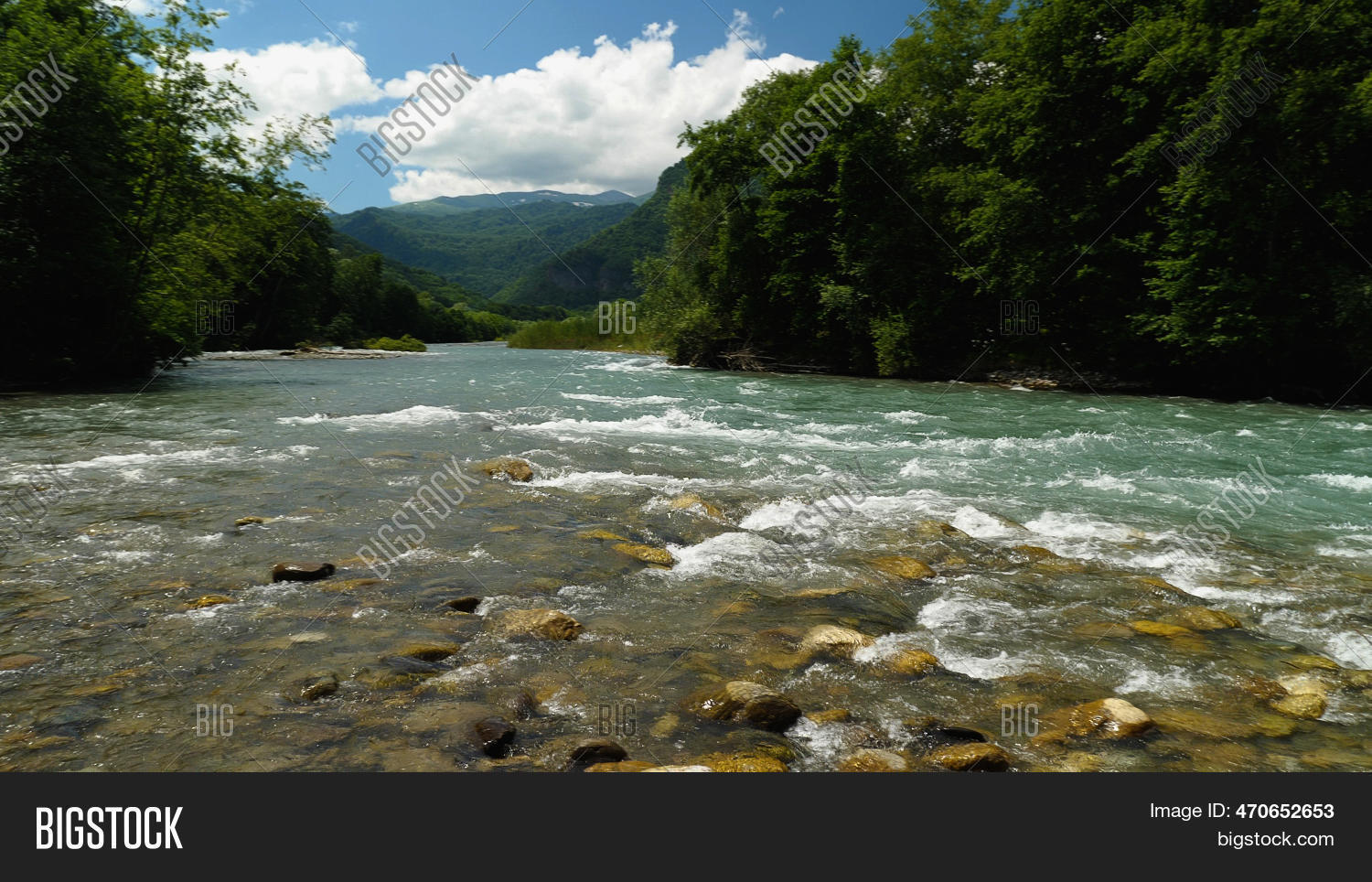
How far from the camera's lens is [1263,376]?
2411 centimetres

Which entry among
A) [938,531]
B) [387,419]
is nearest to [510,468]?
[938,531]

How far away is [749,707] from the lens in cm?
418

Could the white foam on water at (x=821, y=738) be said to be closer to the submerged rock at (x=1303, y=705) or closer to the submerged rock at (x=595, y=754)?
the submerged rock at (x=595, y=754)

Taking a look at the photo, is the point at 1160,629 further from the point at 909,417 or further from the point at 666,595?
the point at 909,417

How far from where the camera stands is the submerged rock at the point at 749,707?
4.13 metres

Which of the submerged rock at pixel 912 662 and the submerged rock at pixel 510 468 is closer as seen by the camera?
the submerged rock at pixel 912 662

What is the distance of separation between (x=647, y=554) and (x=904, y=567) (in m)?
2.63

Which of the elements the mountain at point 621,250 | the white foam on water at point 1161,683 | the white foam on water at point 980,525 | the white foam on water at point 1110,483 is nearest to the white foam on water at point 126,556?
the white foam on water at point 1161,683

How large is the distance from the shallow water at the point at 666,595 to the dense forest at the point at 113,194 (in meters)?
10.6

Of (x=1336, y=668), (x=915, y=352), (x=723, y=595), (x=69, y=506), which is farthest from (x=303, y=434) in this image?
(x=915, y=352)

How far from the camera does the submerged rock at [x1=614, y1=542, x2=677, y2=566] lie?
23.5ft

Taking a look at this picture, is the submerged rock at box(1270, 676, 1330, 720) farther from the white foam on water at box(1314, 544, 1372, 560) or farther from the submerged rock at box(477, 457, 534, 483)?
the submerged rock at box(477, 457, 534, 483)
